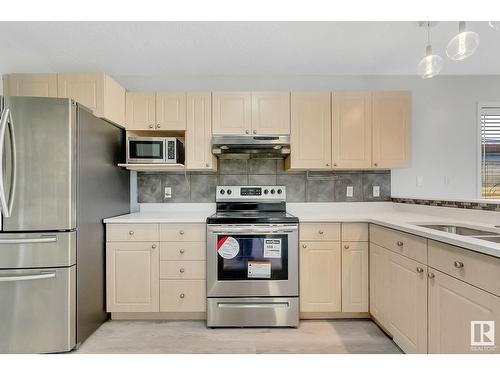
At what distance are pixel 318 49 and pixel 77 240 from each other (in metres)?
2.42

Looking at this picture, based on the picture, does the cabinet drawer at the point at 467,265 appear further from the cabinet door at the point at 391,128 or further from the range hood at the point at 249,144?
the range hood at the point at 249,144

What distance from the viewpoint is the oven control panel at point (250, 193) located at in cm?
268

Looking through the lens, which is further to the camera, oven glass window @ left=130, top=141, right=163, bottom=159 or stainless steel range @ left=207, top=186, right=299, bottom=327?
oven glass window @ left=130, top=141, right=163, bottom=159

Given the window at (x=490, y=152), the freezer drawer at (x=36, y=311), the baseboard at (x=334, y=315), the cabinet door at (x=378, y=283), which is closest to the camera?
the freezer drawer at (x=36, y=311)

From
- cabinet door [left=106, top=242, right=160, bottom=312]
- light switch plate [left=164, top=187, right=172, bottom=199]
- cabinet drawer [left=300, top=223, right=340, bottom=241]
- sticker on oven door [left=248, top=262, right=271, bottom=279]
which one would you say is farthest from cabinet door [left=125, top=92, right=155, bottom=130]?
cabinet drawer [left=300, top=223, right=340, bottom=241]

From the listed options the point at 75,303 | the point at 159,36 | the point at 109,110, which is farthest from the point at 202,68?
the point at 75,303

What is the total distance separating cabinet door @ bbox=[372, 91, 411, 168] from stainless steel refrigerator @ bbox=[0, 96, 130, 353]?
249 centimetres

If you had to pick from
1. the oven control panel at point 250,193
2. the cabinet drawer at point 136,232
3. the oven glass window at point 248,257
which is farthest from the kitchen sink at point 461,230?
the cabinet drawer at point 136,232

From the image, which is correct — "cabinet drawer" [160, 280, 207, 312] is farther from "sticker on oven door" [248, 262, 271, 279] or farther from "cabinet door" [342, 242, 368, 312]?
"cabinet door" [342, 242, 368, 312]

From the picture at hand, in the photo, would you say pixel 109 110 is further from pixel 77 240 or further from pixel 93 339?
pixel 93 339

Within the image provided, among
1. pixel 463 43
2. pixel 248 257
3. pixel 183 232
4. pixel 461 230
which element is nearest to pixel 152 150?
pixel 183 232

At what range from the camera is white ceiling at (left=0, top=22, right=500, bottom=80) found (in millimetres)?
1957

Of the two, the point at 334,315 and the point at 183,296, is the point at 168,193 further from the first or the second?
the point at 334,315

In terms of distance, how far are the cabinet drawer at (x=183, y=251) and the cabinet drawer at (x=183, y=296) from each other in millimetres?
198
